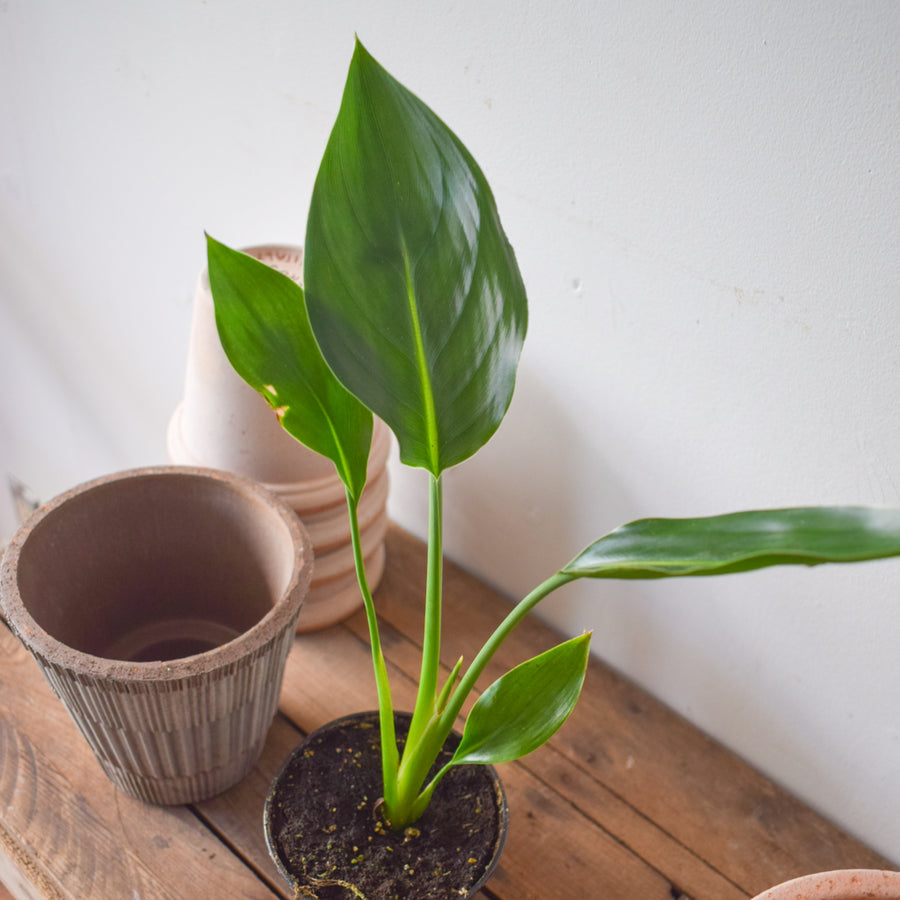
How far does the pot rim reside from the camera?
62 cm

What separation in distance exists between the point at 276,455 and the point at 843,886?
1.87ft

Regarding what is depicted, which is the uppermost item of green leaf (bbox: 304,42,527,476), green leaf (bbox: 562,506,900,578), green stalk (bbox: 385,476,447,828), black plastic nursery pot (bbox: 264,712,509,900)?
green leaf (bbox: 304,42,527,476)

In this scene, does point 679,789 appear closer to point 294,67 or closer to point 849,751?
point 849,751

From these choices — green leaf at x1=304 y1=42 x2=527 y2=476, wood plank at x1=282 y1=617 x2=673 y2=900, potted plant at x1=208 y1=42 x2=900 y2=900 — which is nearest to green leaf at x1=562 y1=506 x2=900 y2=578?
potted plant at x1=208 y1=42 x2=900 y2=900

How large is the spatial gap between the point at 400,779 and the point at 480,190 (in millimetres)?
430

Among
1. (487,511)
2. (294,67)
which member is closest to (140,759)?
(487,511)

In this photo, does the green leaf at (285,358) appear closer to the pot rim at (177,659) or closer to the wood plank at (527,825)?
the pot rim at (177,659)

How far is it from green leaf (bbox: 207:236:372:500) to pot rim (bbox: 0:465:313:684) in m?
0.11

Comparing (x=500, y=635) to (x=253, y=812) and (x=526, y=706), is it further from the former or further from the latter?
(x=253, y=812)

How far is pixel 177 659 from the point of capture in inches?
26.8

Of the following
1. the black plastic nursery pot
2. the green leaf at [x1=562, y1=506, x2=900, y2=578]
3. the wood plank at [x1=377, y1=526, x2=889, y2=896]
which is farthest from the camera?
the wood plank at [x1=377, y1=526, x2=889, y2=896]

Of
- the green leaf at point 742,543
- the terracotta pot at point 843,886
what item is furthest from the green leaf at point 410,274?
the terracotta pot at point 843,886

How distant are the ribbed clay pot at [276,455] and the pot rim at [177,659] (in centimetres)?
7

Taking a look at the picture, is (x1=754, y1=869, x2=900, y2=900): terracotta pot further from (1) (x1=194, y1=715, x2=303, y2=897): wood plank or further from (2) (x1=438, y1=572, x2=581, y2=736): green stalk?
(1) (x1=194, y1=715, x2=303, y2=897): wood plank
